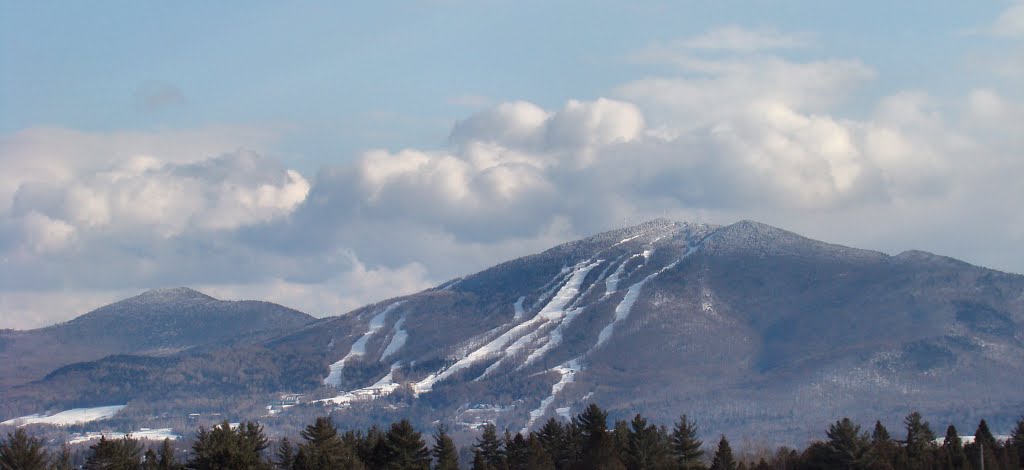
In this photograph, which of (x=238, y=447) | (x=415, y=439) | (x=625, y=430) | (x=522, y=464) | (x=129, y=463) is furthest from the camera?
(x=625, y=430)

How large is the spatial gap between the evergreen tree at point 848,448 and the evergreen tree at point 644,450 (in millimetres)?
17784

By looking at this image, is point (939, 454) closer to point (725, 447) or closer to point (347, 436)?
point (725, 447)

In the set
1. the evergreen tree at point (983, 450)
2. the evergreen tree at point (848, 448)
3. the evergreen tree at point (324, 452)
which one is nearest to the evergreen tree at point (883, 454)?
the evergreen tree at point (848, 448)

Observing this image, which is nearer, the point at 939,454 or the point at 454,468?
the point at 454,468

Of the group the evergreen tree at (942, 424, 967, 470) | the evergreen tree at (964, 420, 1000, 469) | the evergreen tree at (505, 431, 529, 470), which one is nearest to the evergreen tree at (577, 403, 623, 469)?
the evergreen tree at (505, 431, 529, 470)

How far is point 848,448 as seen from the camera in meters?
147

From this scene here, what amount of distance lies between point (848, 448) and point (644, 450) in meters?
20.7

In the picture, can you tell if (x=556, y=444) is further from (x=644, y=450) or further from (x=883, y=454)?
(x=883, y=454)

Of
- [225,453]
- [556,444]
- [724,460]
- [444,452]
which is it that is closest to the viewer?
[225,453]

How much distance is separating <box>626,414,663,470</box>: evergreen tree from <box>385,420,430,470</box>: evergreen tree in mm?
21114

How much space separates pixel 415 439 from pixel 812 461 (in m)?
46.4

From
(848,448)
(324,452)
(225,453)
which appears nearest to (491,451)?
(324,452)

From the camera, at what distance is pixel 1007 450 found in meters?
154

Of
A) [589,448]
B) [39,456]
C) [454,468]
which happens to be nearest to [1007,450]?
[589,448]
